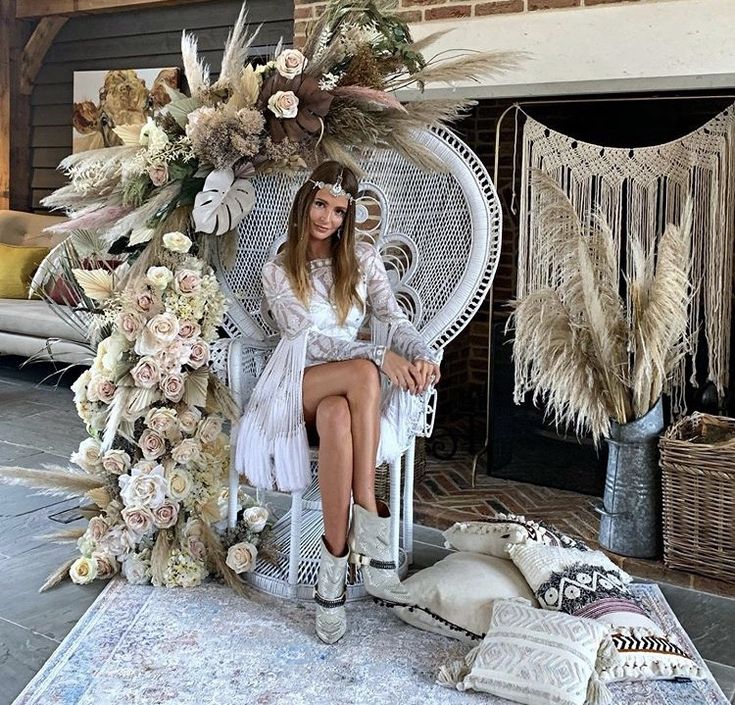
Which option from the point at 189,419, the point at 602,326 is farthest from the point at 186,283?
the point at 602,326

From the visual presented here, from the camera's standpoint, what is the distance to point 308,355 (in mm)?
2512

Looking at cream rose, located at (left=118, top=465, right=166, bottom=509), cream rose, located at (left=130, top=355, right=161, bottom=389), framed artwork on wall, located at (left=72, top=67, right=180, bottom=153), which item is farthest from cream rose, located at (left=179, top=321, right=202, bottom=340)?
framed artwork on wall, located at (left=72, top=67, right=180, bottom=153)

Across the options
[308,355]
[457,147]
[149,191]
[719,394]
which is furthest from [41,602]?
[719,394]

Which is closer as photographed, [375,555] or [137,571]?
[375,555]

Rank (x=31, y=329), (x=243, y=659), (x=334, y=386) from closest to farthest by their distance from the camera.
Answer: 1. (x=243, y=659)
2. (x=334, y=386)
3. (x=31, y=329)

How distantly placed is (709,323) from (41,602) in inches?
93.1

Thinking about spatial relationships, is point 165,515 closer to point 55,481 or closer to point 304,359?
point 55,481

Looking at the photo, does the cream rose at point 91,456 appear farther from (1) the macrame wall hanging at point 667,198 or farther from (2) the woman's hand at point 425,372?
(1) the macrame wall hanging at point 667,198

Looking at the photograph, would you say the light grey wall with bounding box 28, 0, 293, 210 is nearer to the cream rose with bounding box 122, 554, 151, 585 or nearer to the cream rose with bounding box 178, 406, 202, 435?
the cream rose with bounding box 178, 406, 202, 435

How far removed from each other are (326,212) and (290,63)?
0.43m

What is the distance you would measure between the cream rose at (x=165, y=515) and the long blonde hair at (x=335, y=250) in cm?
72

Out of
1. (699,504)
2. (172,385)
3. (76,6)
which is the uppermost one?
(76,6)

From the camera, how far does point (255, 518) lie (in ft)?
8.70

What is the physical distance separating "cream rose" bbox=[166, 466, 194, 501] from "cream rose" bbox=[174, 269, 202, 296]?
528 millimetres
